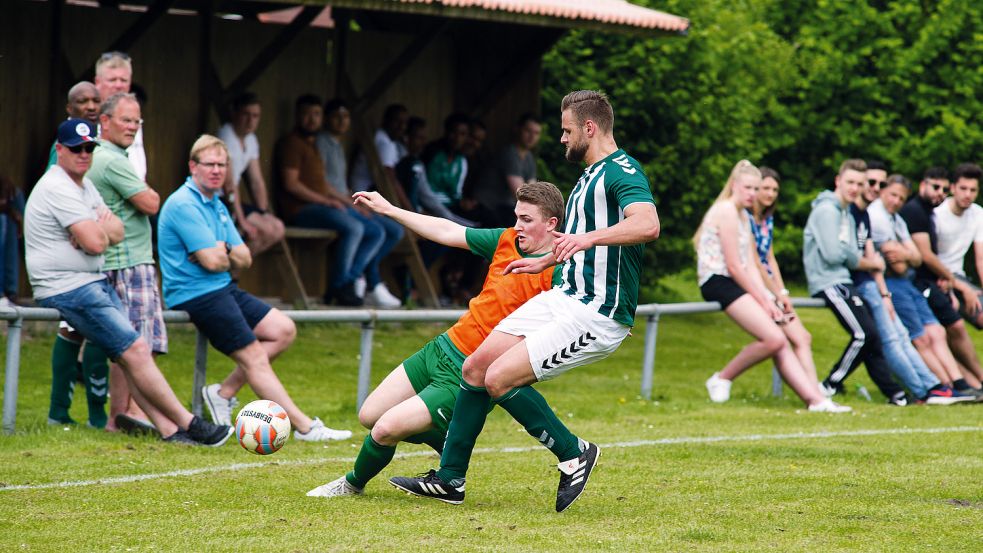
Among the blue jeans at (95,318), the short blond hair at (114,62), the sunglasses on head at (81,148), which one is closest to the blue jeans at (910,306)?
the short blond hair at (114,62)

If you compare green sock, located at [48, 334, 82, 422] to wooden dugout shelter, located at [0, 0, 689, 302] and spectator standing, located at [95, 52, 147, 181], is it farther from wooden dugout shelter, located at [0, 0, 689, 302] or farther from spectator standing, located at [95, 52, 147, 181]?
wooden dugout shelter, located at [0, 0, 689, 302]

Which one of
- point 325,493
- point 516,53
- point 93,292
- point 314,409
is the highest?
point 516,53

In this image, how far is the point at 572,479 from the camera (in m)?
6.95

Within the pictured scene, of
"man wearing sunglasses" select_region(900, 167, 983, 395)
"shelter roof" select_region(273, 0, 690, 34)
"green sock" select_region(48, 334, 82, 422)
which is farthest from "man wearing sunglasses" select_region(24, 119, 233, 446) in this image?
"man wearing sunglasses" select_region(900, 167, 983, 395)

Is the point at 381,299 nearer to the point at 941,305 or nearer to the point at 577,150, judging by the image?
the point at 941,305

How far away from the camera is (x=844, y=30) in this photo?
2497cm

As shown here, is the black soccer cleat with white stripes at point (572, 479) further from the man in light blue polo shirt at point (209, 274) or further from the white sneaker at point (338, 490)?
the man in light blue polo shirt at point (209, 274)

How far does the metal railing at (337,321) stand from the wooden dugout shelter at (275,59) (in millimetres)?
3722

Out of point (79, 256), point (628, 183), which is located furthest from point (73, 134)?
point (628, 183)

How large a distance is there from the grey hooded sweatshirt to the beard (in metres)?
5.95

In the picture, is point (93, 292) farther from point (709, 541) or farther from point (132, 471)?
point (709, 541)

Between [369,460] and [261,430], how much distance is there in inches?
33.9

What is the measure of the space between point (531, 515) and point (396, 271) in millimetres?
9671

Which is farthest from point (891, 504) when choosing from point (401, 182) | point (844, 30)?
point (844, 30)
